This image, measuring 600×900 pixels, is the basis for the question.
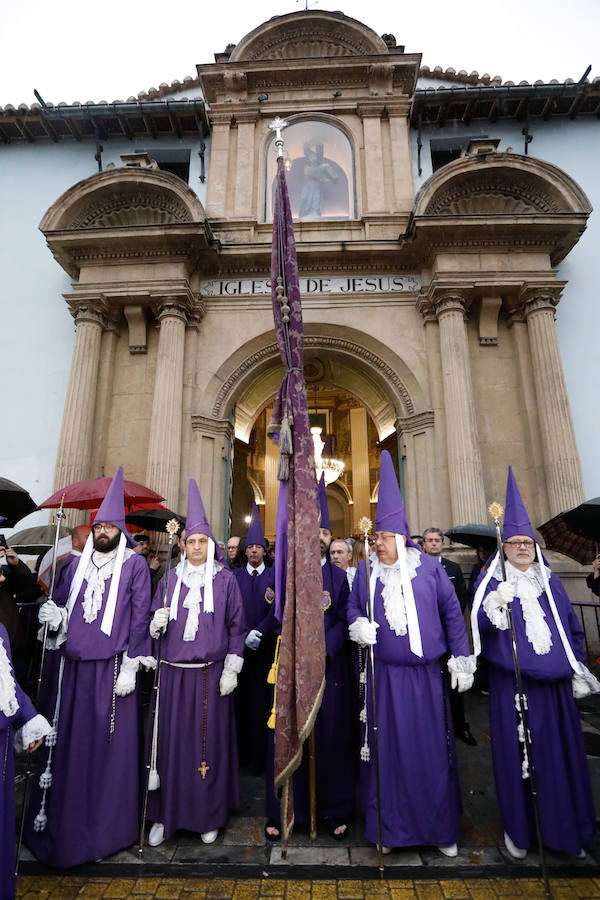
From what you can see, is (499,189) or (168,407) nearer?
(168,407)

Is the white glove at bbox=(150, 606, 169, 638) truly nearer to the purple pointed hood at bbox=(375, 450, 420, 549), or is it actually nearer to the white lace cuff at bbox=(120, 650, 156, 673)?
the white lace cuff at bbox=(120, 650, 156, 673)

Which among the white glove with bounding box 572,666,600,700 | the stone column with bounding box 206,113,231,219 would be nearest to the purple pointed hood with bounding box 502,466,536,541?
the white glove with bounding box 572,666,600,700

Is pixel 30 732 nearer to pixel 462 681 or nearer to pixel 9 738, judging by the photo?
pixel 9 738

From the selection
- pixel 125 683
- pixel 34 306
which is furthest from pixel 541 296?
pixel 34 306

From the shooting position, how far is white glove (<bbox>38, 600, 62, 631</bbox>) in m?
3.08

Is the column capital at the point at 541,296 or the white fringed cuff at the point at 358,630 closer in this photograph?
the white fringed cuff at the point at 358,630

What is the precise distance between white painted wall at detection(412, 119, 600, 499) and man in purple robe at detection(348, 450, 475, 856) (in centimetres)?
646

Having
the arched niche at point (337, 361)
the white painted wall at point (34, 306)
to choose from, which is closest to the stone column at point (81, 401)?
the white painted wall at point (34, 306)

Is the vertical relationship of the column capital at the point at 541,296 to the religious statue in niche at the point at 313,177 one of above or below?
below

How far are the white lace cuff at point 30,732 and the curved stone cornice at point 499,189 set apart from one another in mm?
8705

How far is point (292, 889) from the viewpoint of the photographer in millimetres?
2650

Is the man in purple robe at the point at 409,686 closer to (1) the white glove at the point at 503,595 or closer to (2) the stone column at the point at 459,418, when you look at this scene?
(1) the white glove at the point at 503,595

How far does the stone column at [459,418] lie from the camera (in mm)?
7520

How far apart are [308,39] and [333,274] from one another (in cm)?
560
